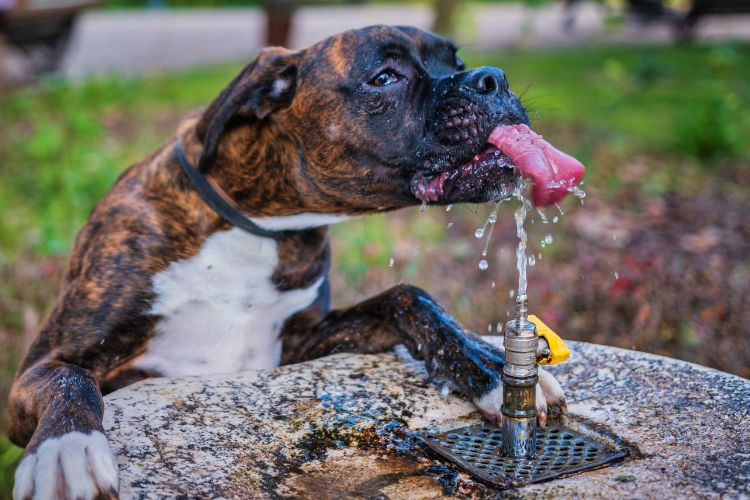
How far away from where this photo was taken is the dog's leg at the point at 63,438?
2.17 meters

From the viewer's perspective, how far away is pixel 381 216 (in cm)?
665

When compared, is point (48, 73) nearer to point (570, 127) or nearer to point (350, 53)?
point (570, 127)

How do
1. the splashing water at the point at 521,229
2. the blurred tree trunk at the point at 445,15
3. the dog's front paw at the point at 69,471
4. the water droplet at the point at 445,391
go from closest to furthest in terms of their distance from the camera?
the dog's front paw at the point at 69,471 → the splashing water at the point at 521,229 → the water droplet at the point at 445,391 → the blurred tree trunk at the point at 445,15

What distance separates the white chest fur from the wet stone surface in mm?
314

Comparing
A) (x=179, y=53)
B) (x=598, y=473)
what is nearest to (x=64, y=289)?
(x=598, y=473)

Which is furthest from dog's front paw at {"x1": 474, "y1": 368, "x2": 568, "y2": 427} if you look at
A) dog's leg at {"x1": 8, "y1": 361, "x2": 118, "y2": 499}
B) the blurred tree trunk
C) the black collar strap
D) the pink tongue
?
the blurred tree trunk

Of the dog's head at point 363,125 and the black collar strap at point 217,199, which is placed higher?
the dog's head at point 363,125

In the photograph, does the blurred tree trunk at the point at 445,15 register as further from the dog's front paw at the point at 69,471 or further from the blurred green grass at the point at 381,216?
the dog's front paw at the point at 69,471

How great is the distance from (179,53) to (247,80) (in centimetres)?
1313

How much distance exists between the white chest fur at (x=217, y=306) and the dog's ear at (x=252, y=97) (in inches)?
13.0

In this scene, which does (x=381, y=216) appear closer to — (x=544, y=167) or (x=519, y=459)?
(x=544, y=167)

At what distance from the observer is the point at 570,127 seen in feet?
27.7

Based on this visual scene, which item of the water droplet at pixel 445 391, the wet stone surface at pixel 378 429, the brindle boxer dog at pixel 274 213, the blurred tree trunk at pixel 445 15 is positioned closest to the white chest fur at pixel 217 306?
the brindle boxer dog at pixel 274 213

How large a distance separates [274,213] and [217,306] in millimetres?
388
